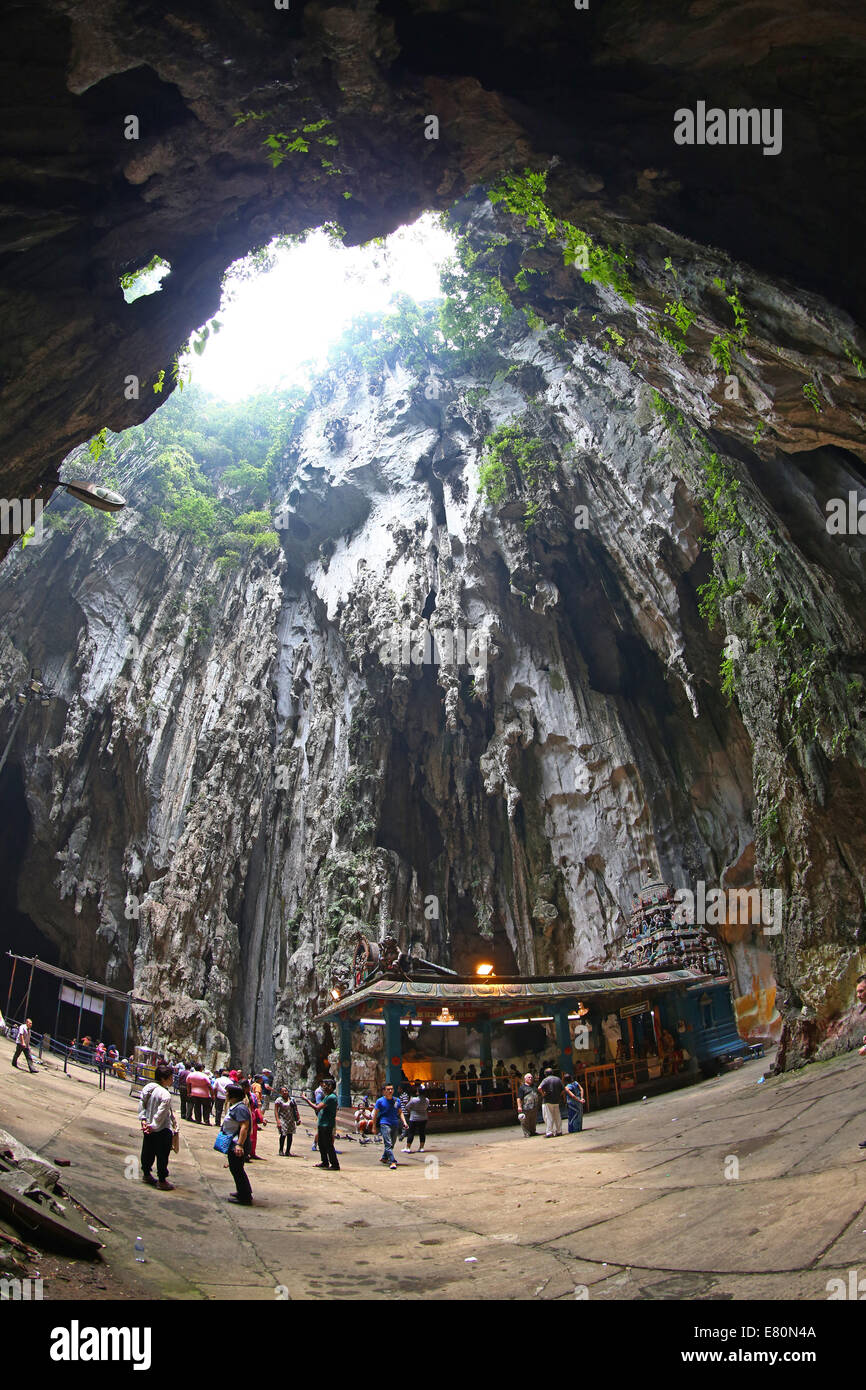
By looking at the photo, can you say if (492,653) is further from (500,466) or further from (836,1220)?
(836,1220)

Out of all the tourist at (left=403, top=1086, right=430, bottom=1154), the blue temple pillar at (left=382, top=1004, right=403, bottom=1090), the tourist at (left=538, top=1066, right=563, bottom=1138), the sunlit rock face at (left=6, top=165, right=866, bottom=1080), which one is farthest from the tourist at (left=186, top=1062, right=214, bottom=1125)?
the tourist at (left=538, top=1066, right=563, bottom=1138)

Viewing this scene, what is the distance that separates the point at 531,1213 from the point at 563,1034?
30.9ft

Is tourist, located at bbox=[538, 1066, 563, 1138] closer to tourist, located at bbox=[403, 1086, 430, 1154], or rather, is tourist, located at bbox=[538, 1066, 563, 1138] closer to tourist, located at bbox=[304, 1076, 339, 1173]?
tourist, located at bbox=[403, 1086, 430, 1154]

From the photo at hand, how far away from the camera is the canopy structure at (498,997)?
44.7 ft

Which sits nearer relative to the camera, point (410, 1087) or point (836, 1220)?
point (836, 1220)

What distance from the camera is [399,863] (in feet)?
76.9

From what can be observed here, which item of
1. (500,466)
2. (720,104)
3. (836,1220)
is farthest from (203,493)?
(836,1220)

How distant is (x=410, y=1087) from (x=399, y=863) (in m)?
9.17

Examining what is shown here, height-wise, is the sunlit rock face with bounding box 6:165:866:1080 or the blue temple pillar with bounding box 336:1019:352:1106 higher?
the sunlit rock face with bounding box 6:165:866:1080

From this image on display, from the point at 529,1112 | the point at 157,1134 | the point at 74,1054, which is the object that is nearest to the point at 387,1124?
the point at 529,1112

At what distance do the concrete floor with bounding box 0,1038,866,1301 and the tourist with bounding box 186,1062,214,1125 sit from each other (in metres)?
3.90

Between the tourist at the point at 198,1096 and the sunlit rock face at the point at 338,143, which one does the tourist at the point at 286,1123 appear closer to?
the tourist at the point at 198,1096

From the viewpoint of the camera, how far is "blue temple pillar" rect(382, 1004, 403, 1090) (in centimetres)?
1361

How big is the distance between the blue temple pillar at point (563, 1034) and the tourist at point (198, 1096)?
7.12m
